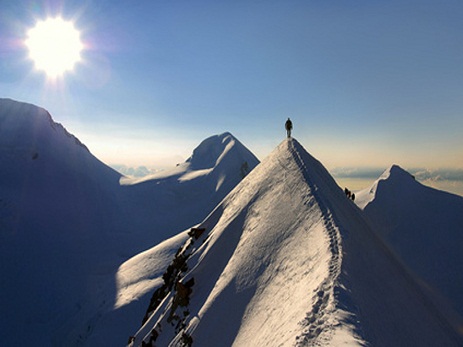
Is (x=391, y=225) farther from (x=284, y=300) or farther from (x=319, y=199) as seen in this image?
(x=284, y=300)

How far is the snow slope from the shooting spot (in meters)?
8.79

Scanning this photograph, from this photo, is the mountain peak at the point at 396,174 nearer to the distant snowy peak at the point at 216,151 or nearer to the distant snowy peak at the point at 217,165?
the distant snowy peak at the point at 217,165

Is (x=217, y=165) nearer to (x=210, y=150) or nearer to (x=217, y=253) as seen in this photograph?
(x=210, y=150)

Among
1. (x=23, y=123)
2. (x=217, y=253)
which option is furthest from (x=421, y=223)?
(x=23, y=123)

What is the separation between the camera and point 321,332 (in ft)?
25.4

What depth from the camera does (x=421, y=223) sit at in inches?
2650

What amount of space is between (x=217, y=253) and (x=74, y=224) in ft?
224

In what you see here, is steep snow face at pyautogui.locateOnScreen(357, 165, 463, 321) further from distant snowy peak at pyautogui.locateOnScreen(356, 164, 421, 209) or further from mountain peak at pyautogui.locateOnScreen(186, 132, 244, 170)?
mountain peak at pyautogui.locateOnScreen(186, 132, 244, 170)

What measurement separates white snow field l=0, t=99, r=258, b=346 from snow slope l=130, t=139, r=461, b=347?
24.4 metres

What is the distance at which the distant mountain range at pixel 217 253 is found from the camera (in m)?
10.8

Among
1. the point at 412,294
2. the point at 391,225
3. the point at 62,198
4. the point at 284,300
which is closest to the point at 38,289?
the point at 62,198

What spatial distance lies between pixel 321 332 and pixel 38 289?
61143 mm

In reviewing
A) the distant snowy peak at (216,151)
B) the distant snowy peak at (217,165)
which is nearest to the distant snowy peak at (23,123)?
the distant snowy peak at (217,165)

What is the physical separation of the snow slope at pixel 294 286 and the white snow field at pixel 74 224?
24423 millimetres
